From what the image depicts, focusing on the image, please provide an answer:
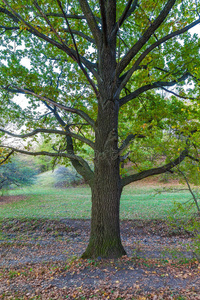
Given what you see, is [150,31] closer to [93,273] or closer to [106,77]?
[106,77]

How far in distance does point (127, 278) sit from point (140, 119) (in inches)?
187

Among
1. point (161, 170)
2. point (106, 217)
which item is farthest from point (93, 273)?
point (161, 170)

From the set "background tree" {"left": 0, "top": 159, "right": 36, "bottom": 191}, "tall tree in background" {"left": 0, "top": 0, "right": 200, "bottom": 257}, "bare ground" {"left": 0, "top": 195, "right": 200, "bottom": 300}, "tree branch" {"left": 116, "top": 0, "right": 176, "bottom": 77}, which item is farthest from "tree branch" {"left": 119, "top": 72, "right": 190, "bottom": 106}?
"background tree" {"left": 0, "top": 159, "right": 36, "bottom": 191}

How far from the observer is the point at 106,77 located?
525 centimetres

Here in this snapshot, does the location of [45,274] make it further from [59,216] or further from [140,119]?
[59,216]

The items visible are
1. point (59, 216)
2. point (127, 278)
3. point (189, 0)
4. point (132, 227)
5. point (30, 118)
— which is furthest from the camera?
point (59, 216)

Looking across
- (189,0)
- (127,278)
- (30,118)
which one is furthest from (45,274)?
(189,0)

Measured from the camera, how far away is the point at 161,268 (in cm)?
455

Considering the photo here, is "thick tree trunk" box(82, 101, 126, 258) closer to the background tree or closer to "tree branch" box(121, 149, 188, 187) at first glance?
"tree branch" box(121, 149, 188, 187)

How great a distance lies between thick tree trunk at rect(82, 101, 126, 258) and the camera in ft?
16.0

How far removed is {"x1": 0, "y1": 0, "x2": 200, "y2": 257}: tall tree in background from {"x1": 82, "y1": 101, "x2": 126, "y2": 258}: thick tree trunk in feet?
0.07

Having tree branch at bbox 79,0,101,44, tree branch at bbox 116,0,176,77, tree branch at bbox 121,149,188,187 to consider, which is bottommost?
tree branch at bbox 121,149,188,187

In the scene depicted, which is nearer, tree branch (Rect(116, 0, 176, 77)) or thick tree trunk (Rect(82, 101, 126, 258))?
tree branch (Rect(116, 0, 176, 77))

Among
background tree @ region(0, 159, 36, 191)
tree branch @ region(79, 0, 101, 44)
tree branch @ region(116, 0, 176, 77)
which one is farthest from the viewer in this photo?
background tree @ region(0, 159, 36, 191)
